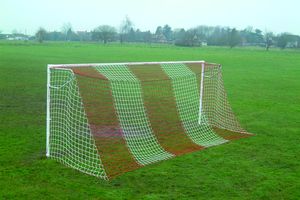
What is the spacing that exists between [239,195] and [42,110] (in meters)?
7.03

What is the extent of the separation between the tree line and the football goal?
82352 mm

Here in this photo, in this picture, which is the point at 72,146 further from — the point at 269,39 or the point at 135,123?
the point at 269,39

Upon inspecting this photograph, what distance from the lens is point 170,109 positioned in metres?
12.2

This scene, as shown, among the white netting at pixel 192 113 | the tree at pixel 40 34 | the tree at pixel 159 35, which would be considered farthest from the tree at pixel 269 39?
the white netting at pixel 192 113

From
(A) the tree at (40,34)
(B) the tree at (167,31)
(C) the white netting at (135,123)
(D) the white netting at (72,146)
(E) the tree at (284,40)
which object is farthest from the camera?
(B) the tree at (167,31)

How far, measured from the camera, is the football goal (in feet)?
23.5

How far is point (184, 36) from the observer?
3957 inches

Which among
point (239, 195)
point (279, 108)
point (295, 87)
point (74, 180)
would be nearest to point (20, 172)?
point (74, 180)

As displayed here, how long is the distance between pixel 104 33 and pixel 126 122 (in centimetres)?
9964

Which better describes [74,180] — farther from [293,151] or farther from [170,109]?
[170,109]

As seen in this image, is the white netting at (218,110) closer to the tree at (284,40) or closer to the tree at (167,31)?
the tree at (284,40)

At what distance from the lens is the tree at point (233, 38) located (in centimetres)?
9762

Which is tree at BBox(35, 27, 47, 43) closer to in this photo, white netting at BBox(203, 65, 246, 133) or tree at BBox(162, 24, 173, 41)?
tree at BBox(162, 24, 173, 41)

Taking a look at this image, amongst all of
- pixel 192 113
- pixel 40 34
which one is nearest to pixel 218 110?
pixel 192 113
